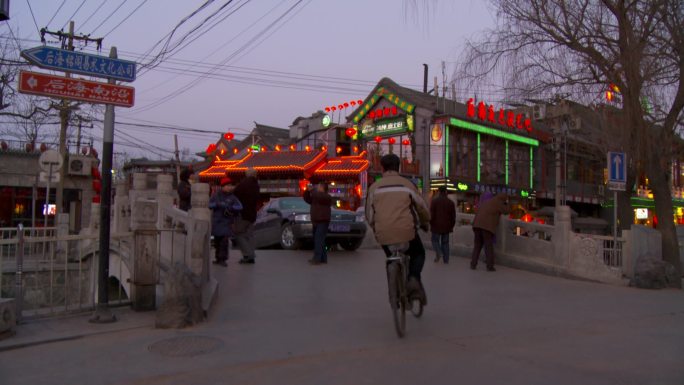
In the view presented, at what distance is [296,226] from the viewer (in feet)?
44.8

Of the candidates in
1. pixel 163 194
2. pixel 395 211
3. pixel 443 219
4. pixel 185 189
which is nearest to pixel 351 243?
pixel 443 219

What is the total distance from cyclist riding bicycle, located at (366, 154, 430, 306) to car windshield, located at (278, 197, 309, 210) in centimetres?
795

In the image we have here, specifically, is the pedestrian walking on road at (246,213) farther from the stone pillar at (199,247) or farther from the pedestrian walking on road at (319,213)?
the stone pillar at (199,247)

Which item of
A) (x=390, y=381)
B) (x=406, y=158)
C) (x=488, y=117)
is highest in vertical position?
(x=488, y=117)

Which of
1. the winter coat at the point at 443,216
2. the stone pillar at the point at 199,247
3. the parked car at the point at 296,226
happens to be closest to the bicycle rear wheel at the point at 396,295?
the stone pillar at the point at 199,247

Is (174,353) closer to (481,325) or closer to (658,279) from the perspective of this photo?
(481,325)

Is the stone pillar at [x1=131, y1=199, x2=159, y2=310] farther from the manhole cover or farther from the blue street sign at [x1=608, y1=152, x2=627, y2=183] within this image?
the blue street sign at [x1=608, y1=152, x2=627, y2=183]

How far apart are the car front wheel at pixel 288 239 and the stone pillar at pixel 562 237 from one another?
5.80 metres

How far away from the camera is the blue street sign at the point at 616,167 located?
432 inches

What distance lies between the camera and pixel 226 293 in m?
8.26

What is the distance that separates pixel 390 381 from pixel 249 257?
23.1 feet

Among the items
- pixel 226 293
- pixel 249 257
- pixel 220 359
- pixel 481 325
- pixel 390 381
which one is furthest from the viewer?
pixel 249 257

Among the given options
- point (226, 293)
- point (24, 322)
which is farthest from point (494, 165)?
point (24, 322)

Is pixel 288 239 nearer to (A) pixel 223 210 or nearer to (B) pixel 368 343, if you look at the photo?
(A) pixel 223 210
